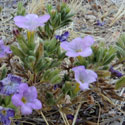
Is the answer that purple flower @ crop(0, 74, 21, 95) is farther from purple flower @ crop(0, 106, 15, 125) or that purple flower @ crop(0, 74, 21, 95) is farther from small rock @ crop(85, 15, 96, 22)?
small rock @ crop(85, 15, 96, 22)

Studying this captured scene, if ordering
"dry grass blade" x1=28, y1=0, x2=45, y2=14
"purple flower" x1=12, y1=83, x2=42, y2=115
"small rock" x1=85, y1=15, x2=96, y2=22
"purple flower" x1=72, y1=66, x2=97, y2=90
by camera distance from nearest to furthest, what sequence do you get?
"purple flower" x1=12, y1=83, x2=42, y2=115, "purple flower" x1=72, y1=66, x2=97, y2=90, "dry grass blade" x1=28, y1=0, x2=45, y2=14, "small rock" x1=85, y1=15, x2=96, y2=22

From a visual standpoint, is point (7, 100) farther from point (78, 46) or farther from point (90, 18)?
point (90, 18)

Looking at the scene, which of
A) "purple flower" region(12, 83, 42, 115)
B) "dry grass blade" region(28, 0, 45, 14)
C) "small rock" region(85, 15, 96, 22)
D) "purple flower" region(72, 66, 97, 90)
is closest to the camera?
"purple flower" region(12, 83, 42, 115)

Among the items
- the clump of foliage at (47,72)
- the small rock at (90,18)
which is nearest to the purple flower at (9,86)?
the clump of foliage at (47,72)

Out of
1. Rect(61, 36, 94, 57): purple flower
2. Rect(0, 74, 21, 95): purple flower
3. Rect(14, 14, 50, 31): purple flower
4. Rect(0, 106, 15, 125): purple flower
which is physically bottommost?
Rect(0, 106, 15, 125): purple flower

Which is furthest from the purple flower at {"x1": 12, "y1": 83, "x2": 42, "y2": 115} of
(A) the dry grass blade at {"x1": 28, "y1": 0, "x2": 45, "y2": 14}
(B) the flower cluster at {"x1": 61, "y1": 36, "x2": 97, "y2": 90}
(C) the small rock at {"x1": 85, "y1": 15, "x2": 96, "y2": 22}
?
(C) the small rock at {"x1": 85, "y1": 15, "x2": 96, "y2": 22}

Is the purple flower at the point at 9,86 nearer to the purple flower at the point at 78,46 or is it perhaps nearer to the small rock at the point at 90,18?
the purple flower at the point at 78,46

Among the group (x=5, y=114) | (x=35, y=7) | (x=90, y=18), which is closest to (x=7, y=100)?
(x=5, y=114)

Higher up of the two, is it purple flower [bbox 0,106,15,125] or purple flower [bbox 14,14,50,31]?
purple flower [bbox 14,14,50,31]

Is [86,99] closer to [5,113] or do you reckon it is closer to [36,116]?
[36,116]

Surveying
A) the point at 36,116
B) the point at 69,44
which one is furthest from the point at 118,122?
the point at 69,44
